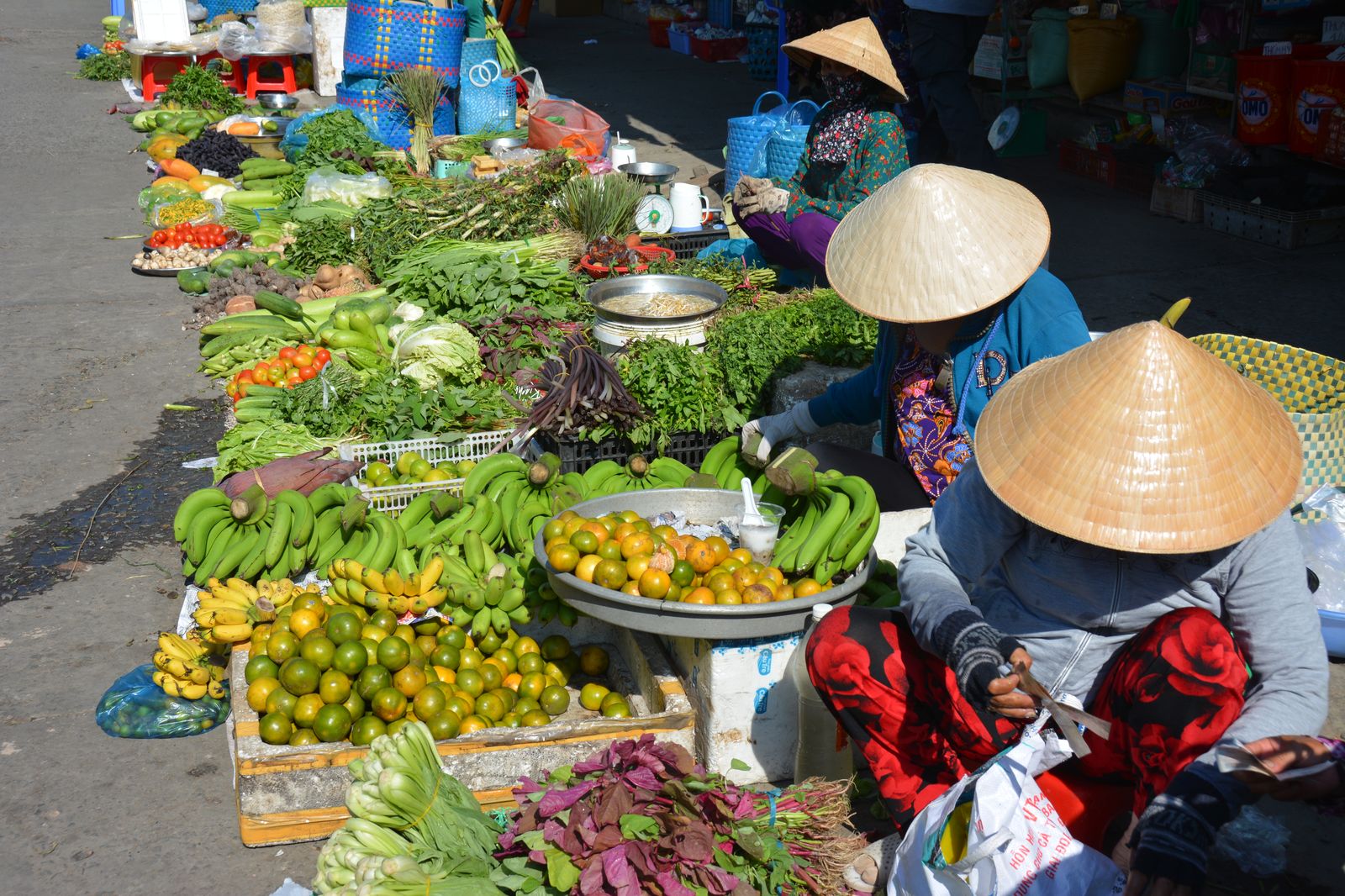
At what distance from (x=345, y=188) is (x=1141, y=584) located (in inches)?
262

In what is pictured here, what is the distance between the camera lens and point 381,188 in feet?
25.9

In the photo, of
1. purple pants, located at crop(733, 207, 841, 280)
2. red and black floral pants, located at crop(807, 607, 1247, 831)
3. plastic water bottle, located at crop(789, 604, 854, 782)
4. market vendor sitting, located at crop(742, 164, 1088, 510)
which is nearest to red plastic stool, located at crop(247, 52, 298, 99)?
purple pants, located at crop(733, 207, 841, 280)

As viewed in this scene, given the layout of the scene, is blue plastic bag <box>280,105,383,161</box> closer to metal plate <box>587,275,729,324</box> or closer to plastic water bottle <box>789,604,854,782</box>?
metal plate <box>587,275,729,324</box>

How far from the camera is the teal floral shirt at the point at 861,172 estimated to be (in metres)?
4.57

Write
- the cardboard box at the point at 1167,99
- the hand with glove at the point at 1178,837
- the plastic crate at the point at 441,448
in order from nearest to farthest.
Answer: the hand with glove at the point at 1178,837
the plastic crate at the point at 441,448
the cardboard box at the point at 1167,99

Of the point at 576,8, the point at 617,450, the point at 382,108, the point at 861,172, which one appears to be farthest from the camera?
the point at 576,8

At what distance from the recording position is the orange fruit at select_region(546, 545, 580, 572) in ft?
9.82

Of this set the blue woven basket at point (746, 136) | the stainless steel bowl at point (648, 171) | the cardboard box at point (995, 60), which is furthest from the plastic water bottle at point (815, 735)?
the cardboard box at point (995, 60)

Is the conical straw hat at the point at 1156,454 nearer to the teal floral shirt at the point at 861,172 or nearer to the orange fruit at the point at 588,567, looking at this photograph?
the orange fruit at the point at 588,567

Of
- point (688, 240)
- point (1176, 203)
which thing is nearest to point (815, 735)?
point (688, 240)

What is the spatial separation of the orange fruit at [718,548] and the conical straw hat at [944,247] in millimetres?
702

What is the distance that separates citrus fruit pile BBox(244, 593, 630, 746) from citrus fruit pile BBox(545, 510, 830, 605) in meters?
0.41

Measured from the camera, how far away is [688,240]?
21.1 feet

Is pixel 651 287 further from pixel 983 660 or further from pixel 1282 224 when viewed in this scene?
pixel 1282 224
